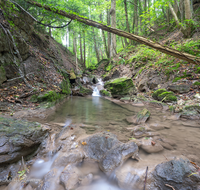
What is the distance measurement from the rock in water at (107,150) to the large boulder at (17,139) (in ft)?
3.93

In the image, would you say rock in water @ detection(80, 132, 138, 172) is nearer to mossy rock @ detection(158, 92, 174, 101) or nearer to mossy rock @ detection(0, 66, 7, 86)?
mossy rock @ detection(0, 66, 7, 86)

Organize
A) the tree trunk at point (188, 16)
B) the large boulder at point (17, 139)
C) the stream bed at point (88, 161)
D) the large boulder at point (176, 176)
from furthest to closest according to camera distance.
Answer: the tree trunk at point (188, 16) → the large boulder at point (17, 139) → the stream bed at point (88, 161) → the large boulder at point (176, 176)

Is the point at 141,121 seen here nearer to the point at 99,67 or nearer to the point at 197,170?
the point at 197,170

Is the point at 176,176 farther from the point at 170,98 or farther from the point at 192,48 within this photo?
the point at 192,48

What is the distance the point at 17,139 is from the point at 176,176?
2940mm

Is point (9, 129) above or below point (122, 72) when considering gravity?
below

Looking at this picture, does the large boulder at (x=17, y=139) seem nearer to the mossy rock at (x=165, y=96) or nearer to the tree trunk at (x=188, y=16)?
the mossy rock at (x=165, y=96)

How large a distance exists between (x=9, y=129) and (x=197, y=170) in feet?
11.6

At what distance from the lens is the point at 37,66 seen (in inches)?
292

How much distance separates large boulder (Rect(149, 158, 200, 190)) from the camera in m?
1.57

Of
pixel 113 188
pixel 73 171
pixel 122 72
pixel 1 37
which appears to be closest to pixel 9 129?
pixel 73 171

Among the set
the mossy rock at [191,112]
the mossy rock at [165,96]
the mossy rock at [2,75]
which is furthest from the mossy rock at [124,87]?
the mossy rock at [2,75]

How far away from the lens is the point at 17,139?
2379 mm

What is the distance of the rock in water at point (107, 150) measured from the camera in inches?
87.0
